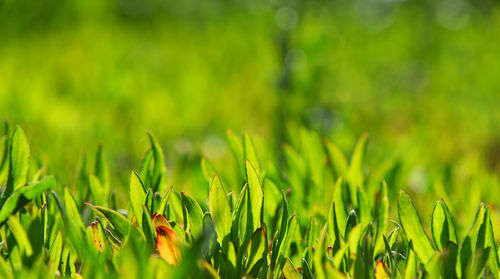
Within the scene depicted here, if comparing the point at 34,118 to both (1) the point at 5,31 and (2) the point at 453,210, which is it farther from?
(1) the point at 5,31

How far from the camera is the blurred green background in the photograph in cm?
195

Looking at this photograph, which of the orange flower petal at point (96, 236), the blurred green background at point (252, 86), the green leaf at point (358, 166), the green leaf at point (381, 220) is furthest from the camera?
the blurred green background at point (252, 86)

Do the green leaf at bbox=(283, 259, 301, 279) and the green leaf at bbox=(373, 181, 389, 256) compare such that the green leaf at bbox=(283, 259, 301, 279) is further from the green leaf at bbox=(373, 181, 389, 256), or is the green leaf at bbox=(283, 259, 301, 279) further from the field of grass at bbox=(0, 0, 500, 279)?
the green leaf at bbox=(373, 181, 389, 256)

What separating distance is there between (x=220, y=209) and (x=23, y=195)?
0.33m

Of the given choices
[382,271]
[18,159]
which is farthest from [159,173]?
[382,271]

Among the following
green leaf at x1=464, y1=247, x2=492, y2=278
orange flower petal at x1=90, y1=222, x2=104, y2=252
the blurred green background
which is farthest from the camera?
the blurred green background

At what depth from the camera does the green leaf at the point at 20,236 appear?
2.56 ft

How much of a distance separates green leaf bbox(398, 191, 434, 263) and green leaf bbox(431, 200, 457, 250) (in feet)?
0.06

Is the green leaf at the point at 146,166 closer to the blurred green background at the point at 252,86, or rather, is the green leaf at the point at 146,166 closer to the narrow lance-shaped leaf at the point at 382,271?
the blurred green background at the point at 252,86

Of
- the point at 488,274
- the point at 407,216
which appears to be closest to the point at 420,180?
the point at 488,274

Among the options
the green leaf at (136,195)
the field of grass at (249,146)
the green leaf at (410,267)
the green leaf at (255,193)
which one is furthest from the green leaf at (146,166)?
the green leaf at (410,267)

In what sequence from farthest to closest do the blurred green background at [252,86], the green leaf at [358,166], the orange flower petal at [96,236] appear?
the blurred green background at [252,86] < the green leaf at [358,166] < the orange flower petal at [96,236]

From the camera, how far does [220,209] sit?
2.81 ft

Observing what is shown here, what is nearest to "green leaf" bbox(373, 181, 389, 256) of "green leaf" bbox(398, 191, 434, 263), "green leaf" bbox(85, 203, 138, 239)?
"green leaf" bbox(398, 191, 434, 263)
